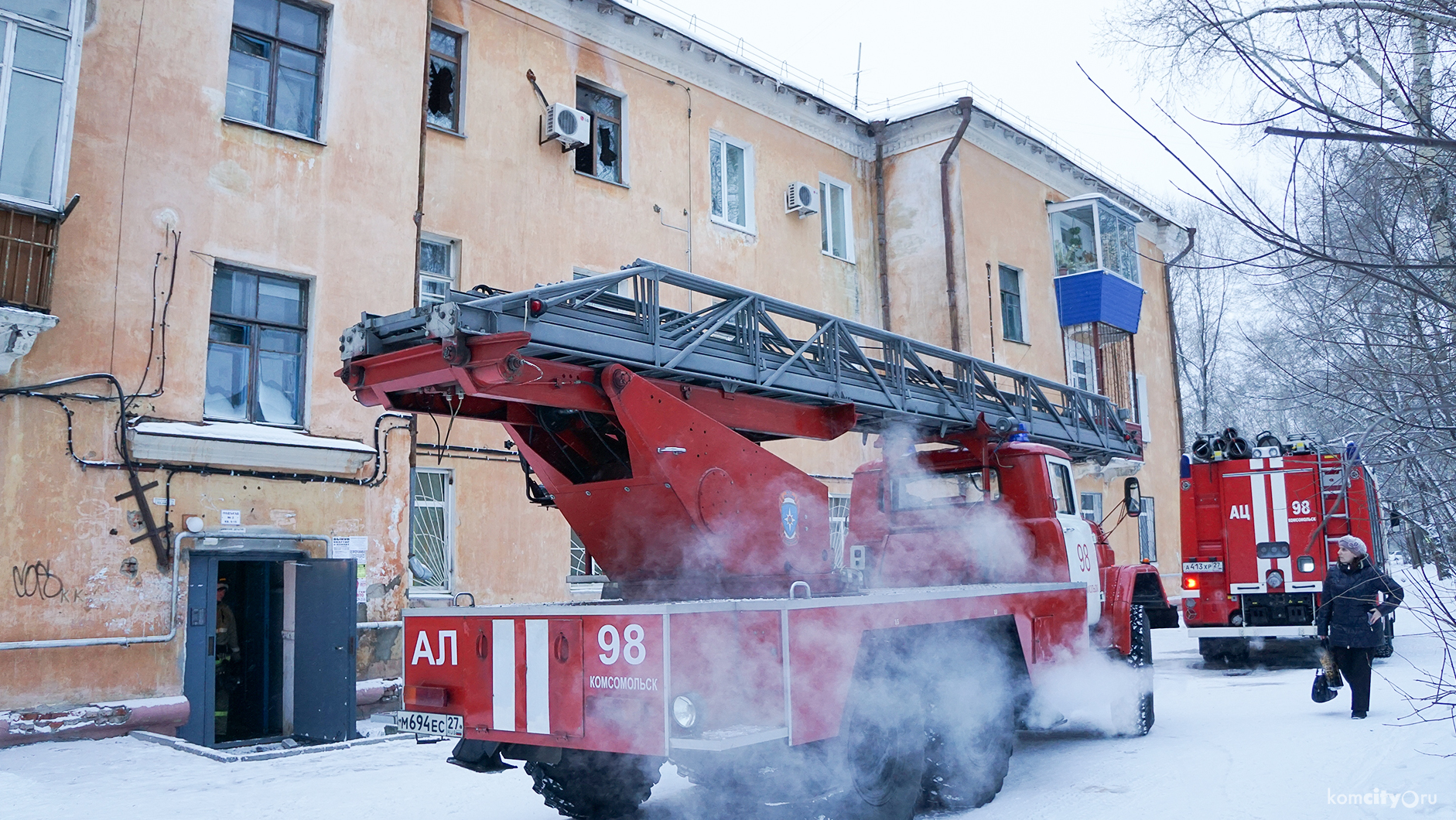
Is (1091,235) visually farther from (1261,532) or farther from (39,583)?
(39,583)

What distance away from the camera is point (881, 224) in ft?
65.7

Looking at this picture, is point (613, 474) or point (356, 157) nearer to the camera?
point (613, 474)

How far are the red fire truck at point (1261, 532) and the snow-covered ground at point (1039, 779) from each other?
3780 mm

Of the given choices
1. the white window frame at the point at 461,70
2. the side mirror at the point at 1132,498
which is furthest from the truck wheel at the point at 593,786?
the white window frame at the point at 461,70

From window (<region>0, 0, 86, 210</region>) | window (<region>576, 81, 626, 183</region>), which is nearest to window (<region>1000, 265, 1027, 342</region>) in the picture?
window (<region>576, 81, 626, 183</region>)

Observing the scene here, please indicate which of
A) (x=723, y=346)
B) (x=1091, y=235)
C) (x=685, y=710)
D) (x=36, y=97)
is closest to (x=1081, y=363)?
(x=1091, y=235)

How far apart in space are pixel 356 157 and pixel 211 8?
2.04 meters

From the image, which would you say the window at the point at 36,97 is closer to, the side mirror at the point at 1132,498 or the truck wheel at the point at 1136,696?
the side mirror at the point at 1132,498

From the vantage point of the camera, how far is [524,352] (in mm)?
5539

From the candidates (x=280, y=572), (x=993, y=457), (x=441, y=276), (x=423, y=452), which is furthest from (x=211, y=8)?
(x=993, y=457)

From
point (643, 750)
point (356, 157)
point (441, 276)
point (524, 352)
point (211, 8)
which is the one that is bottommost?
point (643, 750)

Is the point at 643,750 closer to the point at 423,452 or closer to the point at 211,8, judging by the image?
the point at 423,452

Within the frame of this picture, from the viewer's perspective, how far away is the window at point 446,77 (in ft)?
45.2

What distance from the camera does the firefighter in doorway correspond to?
12.3m
